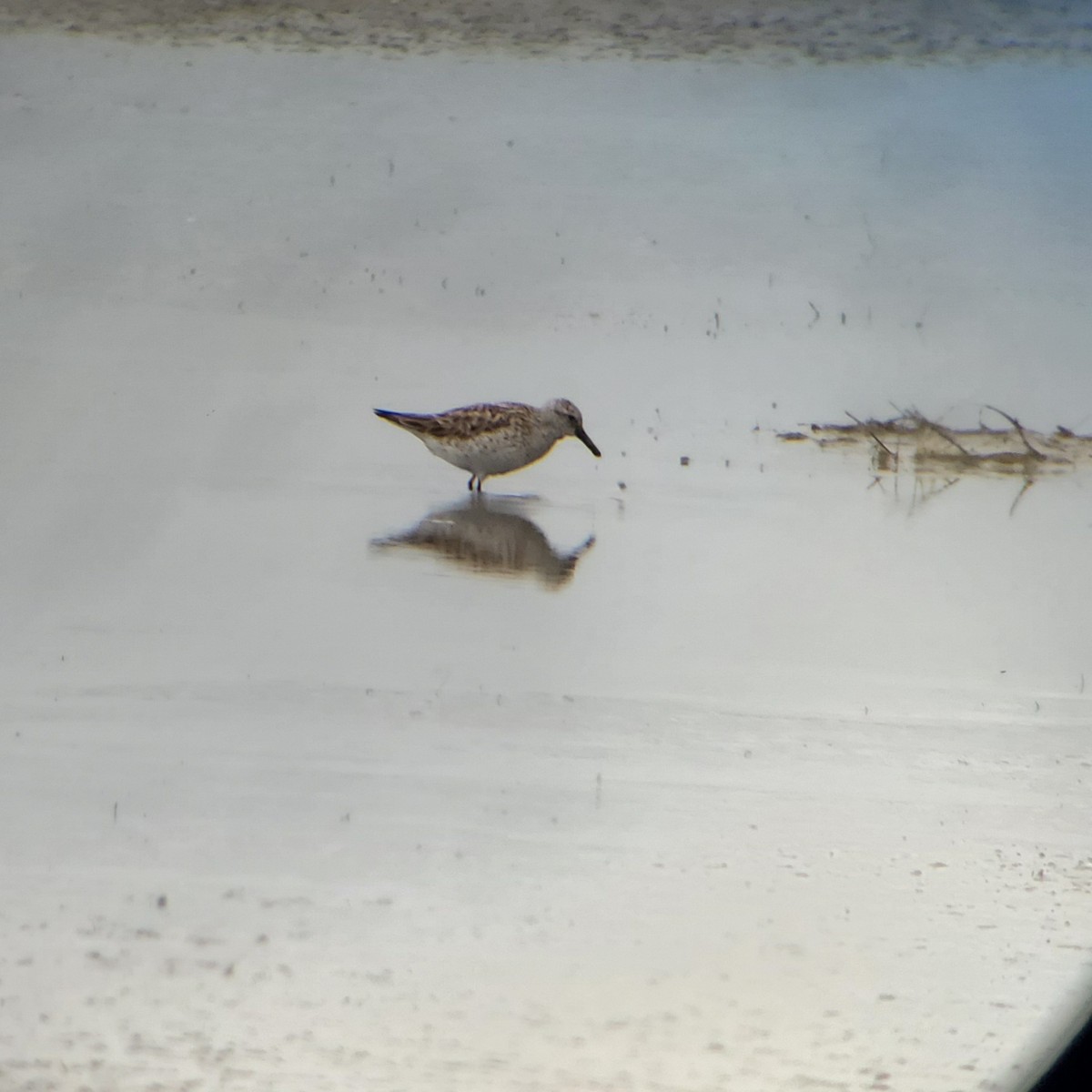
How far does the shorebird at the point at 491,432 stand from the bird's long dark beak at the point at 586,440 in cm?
2

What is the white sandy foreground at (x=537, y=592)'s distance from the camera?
2.49 metres

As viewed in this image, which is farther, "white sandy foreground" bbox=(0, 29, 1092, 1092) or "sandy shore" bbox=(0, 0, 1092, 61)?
"sandy shore" bbox=(0, 0, 1092, 61)

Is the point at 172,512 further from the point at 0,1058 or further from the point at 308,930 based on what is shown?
the point at 0,1058

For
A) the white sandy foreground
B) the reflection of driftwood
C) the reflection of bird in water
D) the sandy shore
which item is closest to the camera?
the white sandy foreground

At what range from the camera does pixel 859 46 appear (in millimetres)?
7504

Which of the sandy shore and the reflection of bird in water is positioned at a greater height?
the sandy shore

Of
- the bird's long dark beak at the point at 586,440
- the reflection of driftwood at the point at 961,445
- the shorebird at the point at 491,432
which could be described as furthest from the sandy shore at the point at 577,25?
the shorebird at the point at 491,432

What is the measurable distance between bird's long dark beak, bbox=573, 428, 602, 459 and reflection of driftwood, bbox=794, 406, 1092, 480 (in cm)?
75

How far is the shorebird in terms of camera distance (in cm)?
538

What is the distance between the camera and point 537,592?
4410 millimetres

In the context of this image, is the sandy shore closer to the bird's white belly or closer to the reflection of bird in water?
the bird's white belly

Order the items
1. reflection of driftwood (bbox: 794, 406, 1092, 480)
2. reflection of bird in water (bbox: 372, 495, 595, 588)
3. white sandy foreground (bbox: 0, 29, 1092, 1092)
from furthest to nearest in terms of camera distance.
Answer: reflection of driftwood (bbox: 794, 406, 1092, 480) → reflection of bird in water (bbox: 372, 495, 595, 588) → white sandy foreground (bbox: 0, 29, 1092, 1092)

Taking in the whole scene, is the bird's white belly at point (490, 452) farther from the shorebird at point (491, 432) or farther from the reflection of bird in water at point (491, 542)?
the reflection of bird in water at point (491, 542)

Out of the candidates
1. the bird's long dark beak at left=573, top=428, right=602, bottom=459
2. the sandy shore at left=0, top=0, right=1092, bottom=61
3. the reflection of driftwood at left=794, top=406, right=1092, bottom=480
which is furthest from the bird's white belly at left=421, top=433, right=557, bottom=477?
the sandy shore at left=0, top=0, right=1092, bottom=61
